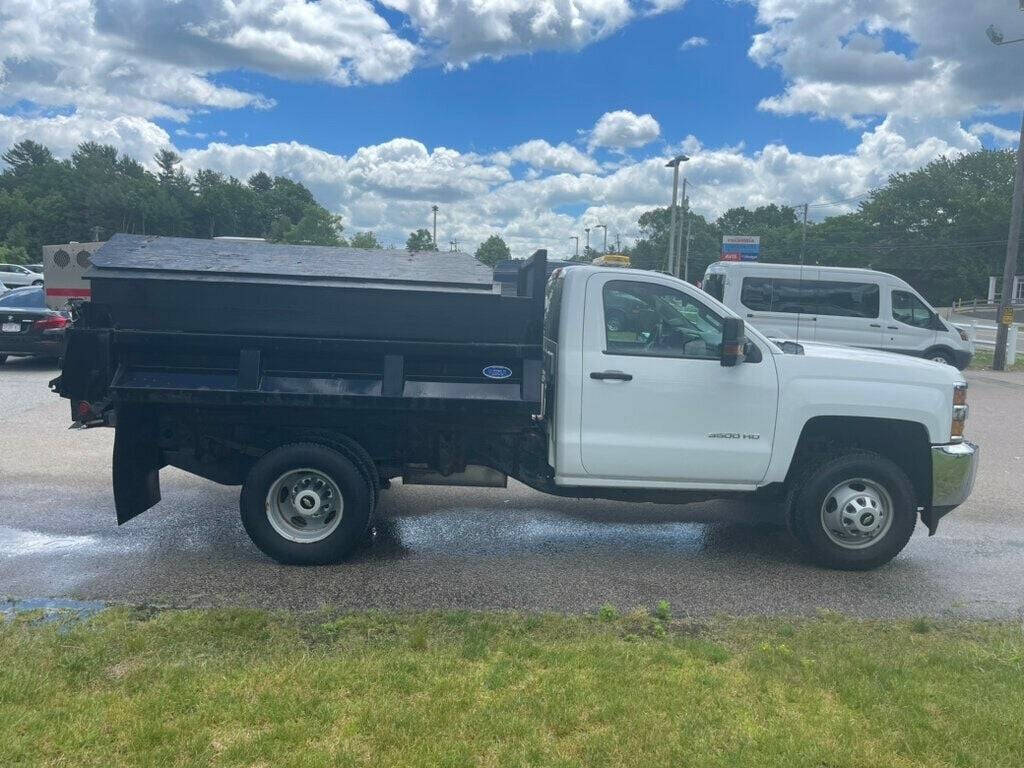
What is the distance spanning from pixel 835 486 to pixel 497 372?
242cm

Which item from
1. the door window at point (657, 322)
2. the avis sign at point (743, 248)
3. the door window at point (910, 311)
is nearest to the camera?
the door window at point (657, 322)

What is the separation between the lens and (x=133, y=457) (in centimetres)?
555

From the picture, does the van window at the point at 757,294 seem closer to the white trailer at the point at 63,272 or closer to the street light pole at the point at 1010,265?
the street light pole at the point at 1010,265

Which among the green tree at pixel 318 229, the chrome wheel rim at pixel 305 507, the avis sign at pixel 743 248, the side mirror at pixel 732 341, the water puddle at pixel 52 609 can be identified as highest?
the green tree at pixel 318 229

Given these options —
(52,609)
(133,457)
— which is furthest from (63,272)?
(52,609)

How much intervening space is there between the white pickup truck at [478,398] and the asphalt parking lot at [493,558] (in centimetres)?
37

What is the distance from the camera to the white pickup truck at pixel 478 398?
210 inches

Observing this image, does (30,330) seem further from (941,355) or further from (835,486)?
(941,355)

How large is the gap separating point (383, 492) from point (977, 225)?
3087 inches

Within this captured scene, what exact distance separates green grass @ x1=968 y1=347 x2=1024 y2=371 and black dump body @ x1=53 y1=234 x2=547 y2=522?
749 inches

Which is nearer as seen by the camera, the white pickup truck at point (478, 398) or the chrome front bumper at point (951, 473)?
the white pickup truck at point (478, 398)

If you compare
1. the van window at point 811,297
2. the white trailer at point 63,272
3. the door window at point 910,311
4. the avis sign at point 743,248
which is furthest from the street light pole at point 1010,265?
the white trailer at point 63,272

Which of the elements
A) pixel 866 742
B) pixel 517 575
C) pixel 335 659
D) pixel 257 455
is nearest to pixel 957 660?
pixel 866 742

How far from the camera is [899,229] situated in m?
77.6
